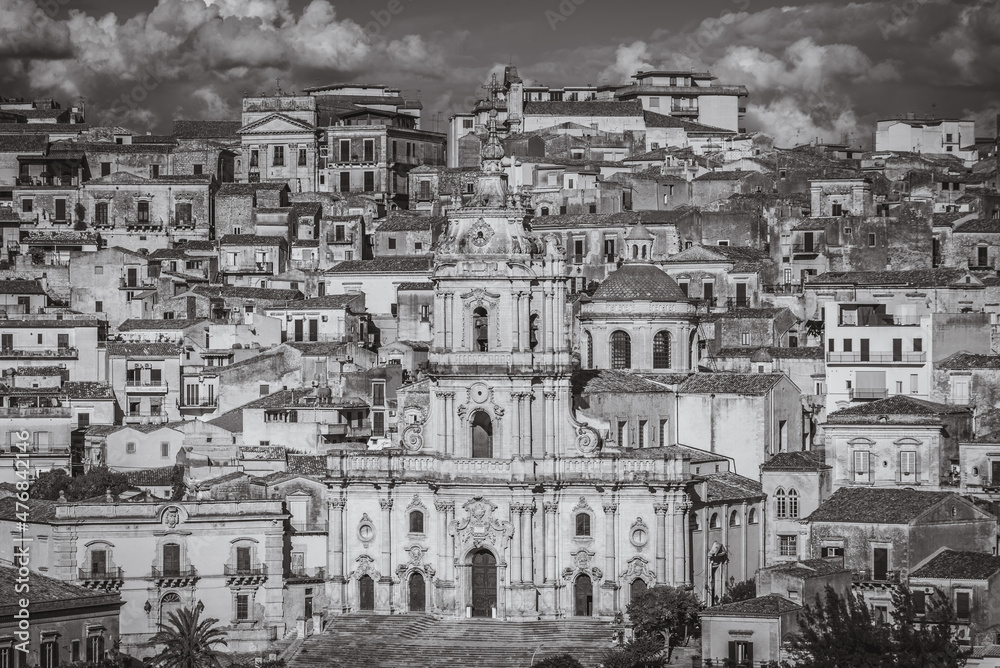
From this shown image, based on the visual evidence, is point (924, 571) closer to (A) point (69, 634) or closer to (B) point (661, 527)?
(B) point (661, 527)

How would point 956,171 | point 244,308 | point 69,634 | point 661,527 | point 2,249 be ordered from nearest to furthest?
1. point 69,634
2. point 661,527
3. point 244,308
4. point 2,249
5. point 956,171

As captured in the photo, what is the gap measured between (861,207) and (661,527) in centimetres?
3453

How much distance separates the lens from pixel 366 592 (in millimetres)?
75938

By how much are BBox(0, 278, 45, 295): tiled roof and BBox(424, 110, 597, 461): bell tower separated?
1193 inches

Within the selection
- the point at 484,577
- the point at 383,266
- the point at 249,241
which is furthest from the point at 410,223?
the point at 484,577

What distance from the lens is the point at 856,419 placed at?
8019cm

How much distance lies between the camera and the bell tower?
75.4 metres

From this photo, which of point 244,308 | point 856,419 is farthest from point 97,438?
point 856,419

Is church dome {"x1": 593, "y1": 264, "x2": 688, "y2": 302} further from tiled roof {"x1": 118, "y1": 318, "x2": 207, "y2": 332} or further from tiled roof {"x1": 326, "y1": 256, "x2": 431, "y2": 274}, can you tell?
tiled roof {"x1": 118, "y1": 318, "x2": 207, "y2": 332}

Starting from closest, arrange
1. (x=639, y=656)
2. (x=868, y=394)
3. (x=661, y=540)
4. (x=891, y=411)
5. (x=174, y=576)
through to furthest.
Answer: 1. (x=639, y=656)
2. (x=174, y=576)
3. (x=661, y=540)
4. (x=891, y=411)
5. (x=868, y=394)

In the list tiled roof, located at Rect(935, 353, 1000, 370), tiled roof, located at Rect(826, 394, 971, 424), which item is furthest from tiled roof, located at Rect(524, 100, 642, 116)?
tiled roof, located at Rect(826, 394, 971, 424)

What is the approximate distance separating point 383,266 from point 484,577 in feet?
→ 94.7

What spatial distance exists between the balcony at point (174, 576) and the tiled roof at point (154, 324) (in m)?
25.7

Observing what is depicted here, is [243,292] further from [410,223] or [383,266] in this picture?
[410,223]
